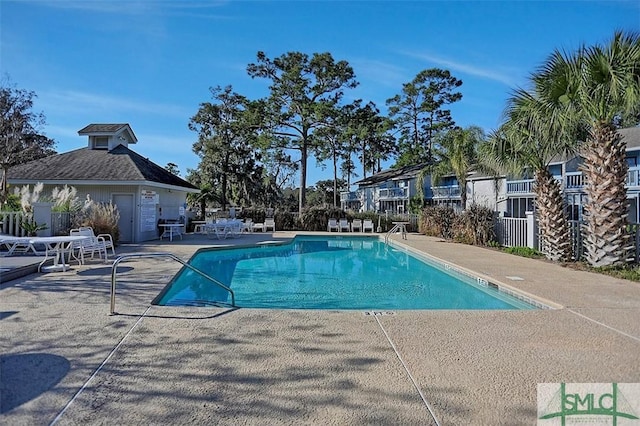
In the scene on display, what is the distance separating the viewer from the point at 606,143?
879 centimetres

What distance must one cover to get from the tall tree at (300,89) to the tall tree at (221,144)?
5.31m

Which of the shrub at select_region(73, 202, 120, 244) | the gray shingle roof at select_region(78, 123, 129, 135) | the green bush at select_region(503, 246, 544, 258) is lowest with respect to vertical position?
the green bush at select_region(503, 246, 544, 258)

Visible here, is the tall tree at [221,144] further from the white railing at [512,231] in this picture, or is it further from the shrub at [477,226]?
the white railing at [512,231]


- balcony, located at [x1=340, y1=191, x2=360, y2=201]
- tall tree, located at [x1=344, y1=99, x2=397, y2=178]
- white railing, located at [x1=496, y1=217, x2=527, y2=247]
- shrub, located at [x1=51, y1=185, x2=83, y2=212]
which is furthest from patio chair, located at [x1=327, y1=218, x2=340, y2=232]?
balcony, located at [x1=340, y1=191, x2=360, y2=201]

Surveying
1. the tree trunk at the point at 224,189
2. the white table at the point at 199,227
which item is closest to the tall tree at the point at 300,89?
the white table at the point at 199,227

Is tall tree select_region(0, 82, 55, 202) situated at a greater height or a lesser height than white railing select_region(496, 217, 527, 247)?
greater

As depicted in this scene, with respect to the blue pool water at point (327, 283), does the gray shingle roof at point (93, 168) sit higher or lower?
higher

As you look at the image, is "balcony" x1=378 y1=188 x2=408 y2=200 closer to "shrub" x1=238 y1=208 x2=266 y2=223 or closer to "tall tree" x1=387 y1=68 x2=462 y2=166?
"tall tree" x1=387 y1=68 x2=462 y2=166

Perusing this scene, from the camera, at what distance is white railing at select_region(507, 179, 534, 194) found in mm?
23589

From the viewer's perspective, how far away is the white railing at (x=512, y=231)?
1382cm

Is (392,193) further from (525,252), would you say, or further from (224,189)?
(525,252)

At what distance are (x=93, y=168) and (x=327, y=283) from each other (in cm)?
1265

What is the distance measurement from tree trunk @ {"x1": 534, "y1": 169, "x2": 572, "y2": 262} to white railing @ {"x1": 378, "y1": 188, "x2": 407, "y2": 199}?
2235 cm

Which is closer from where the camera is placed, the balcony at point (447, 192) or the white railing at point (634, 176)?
the white railing at point (634, 176)
